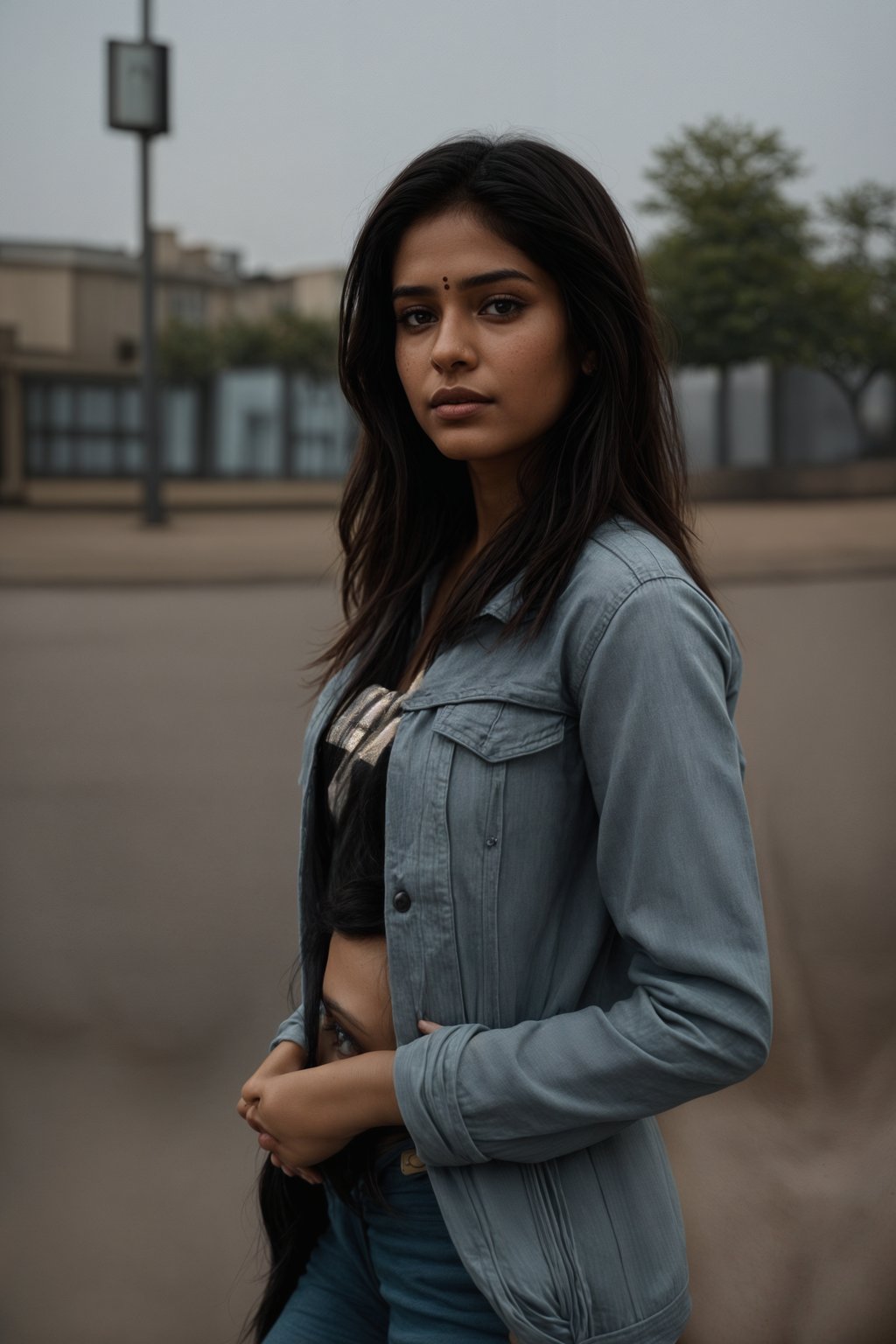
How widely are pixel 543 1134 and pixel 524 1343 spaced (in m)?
0.16

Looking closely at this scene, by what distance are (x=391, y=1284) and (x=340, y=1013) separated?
0.20m

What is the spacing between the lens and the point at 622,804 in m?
0.86

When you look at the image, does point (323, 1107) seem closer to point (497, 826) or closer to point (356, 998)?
point (356, 998)

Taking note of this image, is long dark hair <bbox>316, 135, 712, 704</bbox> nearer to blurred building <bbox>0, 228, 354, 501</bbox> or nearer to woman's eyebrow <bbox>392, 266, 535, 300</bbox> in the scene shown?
woman's eyebrow <bbox>392, 266, 535, 300</bbox>

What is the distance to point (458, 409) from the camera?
39.7 inches

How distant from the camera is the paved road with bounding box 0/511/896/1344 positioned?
7.62 feet

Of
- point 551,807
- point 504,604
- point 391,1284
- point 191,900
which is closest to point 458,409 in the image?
point 504,604

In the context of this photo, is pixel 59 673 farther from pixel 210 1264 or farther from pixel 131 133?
pixel 210 1264

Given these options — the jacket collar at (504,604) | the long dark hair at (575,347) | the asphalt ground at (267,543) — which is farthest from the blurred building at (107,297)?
the jacket collar at (504,604)

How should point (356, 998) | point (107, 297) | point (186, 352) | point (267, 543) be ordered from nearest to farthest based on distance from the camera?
point (356, 998) < point (107, 297) < point (186, 352) < point (267, 543)

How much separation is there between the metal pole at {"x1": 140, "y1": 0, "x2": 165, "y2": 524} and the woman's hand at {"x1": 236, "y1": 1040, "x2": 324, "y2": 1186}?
3.73 m

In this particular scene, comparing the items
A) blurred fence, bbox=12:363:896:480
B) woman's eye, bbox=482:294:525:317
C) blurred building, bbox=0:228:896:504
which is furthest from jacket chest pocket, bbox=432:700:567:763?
blurred fence, bbox=12:363:896:480

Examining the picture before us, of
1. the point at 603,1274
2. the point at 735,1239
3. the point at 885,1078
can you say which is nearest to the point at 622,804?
the point at 603,1274

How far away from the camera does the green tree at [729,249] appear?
4684mm
